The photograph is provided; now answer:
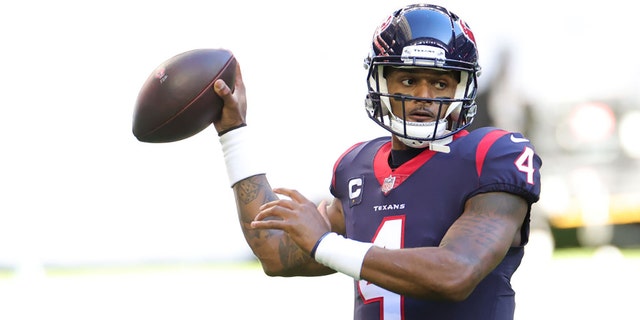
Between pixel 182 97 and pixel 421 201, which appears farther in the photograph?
pixel 182 97

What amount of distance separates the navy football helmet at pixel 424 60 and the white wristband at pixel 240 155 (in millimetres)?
421

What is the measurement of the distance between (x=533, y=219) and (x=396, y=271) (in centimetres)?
689

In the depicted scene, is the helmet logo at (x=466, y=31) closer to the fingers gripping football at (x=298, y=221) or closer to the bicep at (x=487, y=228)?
the bicep at (x=487, y=228)

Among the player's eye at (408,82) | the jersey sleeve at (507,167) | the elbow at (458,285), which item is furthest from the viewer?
the player's eye at (408,82)

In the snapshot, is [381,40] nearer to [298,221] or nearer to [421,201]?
[421,201]

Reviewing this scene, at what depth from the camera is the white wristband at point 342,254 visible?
8.50 ft

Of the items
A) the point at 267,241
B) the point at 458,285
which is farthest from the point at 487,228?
the point at 267,241

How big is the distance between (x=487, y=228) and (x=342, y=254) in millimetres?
357

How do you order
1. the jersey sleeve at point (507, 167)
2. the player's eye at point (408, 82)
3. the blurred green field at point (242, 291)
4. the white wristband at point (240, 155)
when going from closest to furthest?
the jersey sleeve at point (507, 167)
the player's eye at point (408, 82)
the white wristband at point (240, 155)
the blurred green field at point (242, 291)

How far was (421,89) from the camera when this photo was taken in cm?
292

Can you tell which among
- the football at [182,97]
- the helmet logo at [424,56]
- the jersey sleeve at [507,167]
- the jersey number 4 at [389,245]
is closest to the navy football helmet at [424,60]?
the helmet logo at [424,56]

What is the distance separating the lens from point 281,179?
918 centimetres

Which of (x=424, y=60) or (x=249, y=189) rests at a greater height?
(x=424, y=60)

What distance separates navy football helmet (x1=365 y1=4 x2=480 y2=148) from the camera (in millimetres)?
2881
